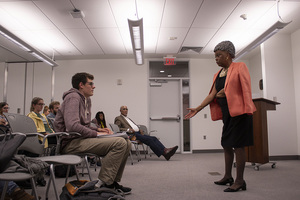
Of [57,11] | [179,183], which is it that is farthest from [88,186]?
[57,11]

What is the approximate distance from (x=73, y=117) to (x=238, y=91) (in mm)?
1644

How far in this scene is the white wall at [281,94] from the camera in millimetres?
5586

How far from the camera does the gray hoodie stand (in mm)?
2146

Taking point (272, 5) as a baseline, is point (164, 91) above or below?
below

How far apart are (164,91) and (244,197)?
18.4 feet

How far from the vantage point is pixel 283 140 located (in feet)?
18.4

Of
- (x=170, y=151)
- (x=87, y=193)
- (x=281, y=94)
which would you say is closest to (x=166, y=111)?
(x=170, y=151)

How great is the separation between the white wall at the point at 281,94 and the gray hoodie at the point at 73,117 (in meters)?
4.63

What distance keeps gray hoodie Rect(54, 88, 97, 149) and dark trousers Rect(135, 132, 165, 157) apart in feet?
10.7

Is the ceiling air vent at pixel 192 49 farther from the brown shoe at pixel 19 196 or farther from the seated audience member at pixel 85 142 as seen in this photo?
the brown shoe at pixel 19 196

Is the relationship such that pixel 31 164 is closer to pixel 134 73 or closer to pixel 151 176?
pixel 151 176

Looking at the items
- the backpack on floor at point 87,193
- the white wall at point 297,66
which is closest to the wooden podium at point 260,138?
the white wall at point 297,66

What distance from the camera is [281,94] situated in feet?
18.7

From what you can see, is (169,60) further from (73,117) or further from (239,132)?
(73,117)
